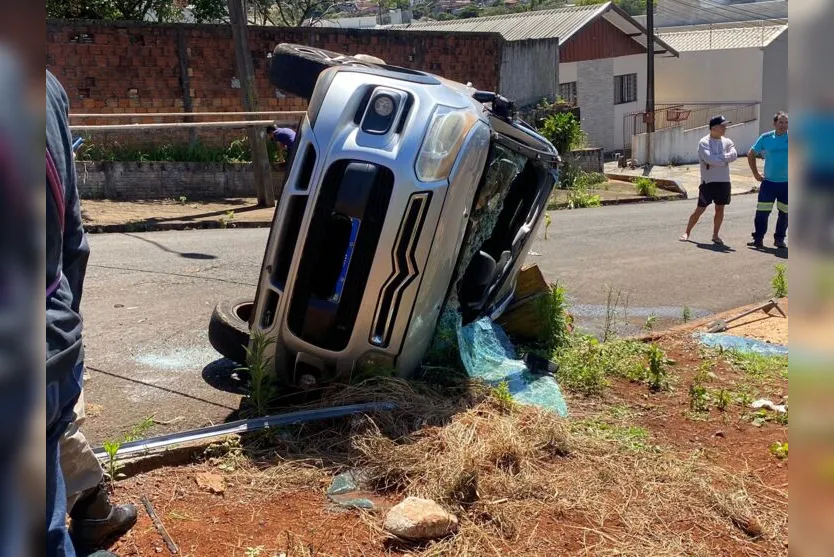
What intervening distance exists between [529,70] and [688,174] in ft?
20.5

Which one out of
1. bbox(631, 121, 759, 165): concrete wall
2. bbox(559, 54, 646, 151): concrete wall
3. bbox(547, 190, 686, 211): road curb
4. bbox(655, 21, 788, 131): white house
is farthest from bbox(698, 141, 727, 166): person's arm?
bbox(655, 21, 788, 131): white house

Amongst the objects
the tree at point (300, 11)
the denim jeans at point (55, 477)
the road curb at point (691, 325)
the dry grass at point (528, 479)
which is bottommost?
the road curb at point (691, 325)

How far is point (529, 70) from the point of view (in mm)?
24812

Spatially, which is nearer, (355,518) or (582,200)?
(355,518)

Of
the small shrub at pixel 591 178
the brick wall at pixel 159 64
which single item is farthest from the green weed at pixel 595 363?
the small shrub at pixel 591 178

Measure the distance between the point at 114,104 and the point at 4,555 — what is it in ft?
54.7

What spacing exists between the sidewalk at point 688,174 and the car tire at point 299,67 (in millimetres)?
17797

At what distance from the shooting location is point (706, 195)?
11.6 metres

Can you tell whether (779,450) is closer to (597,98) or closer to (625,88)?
(597,98)

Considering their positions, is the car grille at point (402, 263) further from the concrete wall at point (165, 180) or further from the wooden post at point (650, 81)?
the wooden post at point (650, 81)

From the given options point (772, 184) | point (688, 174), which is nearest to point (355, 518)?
point (772, 184)

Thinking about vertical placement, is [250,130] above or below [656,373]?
above

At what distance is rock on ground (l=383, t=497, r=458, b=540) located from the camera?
11.1ft

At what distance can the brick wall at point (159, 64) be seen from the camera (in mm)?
16062
